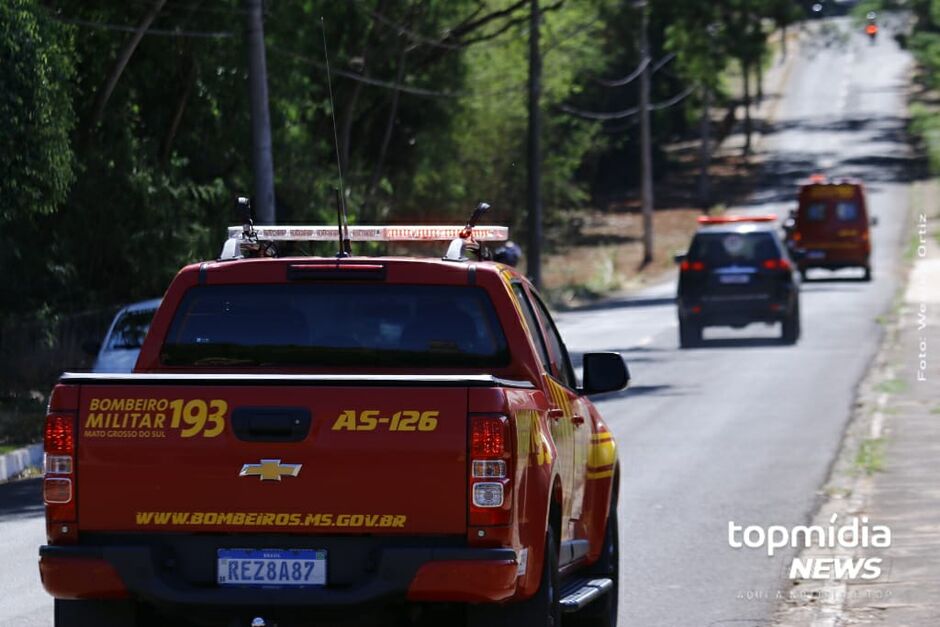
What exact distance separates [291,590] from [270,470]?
415 mm

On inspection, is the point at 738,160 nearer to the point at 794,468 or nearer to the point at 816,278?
the point at 816,278

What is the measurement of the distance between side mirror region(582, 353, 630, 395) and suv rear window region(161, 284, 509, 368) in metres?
0.91

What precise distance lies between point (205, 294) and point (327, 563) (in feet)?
5.35

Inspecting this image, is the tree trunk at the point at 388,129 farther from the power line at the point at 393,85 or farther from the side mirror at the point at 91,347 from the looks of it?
the side mirror at the point at 91,347

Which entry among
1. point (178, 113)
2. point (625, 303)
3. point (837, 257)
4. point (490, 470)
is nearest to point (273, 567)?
point (490, 470)

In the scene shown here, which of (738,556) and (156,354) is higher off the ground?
(156,354)

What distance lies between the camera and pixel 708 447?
61.3 ft

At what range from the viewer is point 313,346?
7.92 metres

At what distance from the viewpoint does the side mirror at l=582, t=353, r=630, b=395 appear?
864cm

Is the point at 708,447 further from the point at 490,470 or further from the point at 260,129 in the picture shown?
the point at 490,470

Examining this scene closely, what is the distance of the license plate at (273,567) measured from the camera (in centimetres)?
682

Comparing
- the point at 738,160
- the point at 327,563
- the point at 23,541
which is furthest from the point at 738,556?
the point at 738,160

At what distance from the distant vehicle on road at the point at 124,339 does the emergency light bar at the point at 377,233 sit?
11.3 metres

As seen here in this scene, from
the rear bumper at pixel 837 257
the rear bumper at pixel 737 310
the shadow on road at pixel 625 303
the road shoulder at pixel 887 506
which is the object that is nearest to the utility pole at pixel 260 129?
the rear bumper at pixel 737 310
